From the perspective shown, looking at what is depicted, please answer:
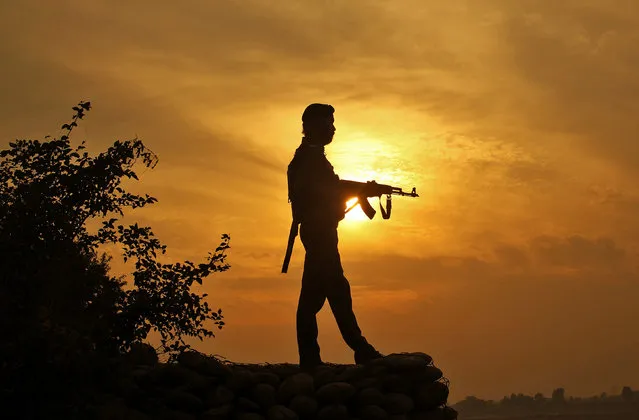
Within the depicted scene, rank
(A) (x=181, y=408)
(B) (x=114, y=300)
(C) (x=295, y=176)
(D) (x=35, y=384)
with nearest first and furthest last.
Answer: (D) (x=35, y=384) → (A) (x=181, y=408) → (B) (x=114, y=300) → (C) (x=295, y=176)

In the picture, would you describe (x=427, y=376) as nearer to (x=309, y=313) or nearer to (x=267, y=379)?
(x=309, y=313)

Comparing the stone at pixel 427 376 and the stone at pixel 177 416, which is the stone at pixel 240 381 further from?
the stone at pixel 427 376

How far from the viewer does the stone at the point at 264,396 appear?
1391 cm

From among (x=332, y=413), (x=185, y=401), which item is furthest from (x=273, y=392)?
(x=185, y=401)

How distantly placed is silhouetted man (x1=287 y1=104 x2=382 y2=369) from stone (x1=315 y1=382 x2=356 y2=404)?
51.0 inches

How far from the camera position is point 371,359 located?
15289mm

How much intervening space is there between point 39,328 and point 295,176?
4.99m

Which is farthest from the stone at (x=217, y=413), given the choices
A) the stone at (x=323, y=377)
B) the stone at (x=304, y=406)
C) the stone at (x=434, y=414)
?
the stone at (x=434, y=414)

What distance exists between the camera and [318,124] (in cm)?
1575

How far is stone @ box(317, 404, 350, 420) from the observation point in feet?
45.3

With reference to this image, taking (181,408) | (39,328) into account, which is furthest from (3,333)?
(181,408)

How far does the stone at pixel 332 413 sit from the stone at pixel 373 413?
361 millimetres

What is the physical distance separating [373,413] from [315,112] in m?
5.03

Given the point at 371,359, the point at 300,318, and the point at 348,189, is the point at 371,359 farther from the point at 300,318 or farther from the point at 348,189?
the point at 348,189
